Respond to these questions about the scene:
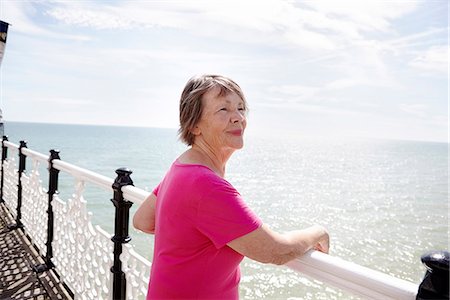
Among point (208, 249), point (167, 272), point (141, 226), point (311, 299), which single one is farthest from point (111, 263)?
point (311, 299)

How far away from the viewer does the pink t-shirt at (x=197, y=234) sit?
4.04 ft

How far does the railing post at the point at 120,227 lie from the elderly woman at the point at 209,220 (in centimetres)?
96

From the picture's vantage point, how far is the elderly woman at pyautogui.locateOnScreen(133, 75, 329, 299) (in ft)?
4.06

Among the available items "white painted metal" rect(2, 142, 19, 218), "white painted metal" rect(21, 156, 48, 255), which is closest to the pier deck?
"white painted metal" rect(21, 156, 48, 255)

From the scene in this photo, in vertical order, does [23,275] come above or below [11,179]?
below

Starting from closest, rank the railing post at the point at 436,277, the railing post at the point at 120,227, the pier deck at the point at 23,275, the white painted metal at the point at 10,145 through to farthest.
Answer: the railing post at the point at 436,277 < the railing post at the point at 120,227 < the pier deck at the point at 23,275 < the white painted metal at the point at 10,145

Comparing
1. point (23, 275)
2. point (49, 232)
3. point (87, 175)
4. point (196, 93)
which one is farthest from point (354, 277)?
point (23, 275)

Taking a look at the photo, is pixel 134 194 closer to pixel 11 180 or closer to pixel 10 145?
pixel 10 145

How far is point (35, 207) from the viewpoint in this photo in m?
4.48

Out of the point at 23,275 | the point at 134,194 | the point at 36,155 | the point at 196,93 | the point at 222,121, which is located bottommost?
the point at 23,275

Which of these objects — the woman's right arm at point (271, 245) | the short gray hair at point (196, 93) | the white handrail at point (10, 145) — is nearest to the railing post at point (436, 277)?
the woman's right arm at point (271, 245)

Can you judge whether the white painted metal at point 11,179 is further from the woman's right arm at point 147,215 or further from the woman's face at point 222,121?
the woman's face at point 222,121

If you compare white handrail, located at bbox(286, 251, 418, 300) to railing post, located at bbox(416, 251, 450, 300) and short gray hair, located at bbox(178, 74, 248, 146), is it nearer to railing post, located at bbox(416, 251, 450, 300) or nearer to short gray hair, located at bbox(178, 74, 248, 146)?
railing post, located at bbox(416, 251, 450, 300)

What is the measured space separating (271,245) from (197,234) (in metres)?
0.27
